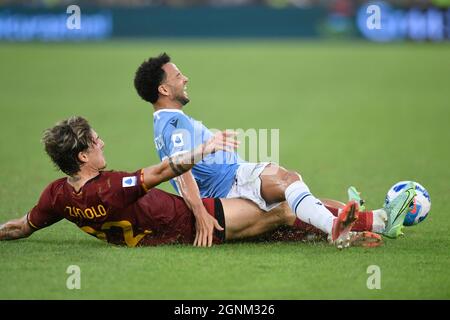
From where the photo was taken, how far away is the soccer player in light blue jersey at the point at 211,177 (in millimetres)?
7535

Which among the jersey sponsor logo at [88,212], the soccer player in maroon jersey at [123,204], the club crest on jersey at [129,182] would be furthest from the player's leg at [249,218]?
the jersey sponsor logo at [88,212]

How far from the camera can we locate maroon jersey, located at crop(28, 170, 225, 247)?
24.1 ft

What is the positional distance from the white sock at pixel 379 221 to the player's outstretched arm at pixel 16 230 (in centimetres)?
296

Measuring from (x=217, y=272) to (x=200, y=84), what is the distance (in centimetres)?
1687

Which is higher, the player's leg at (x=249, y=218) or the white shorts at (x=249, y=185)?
the white shorts at (x=249, y=185)

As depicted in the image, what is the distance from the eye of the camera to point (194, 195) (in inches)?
300

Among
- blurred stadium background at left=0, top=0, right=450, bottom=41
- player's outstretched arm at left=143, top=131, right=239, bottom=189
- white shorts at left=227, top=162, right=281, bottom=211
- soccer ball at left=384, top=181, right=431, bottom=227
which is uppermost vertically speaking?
blurred stadium background at left=0, top=0, right=450, bottom=41

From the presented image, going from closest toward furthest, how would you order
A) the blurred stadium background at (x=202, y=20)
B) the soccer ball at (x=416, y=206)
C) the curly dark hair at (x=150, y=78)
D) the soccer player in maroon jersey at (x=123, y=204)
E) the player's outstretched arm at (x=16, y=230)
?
the soccer player in maroon jersey at (x=123, y=204)
the player's outstretched arm at (x=16, y=230)
the soccer ball at (x=416, y=206)
the curly dark hair at (x=150, y=78)
the blurred stadium background at (x=202, y=20)

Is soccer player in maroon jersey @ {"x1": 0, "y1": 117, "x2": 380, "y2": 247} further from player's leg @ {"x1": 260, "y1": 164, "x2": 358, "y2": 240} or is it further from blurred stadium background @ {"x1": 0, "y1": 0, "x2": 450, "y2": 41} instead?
blurred stadium background @ {"x1": 0, "y1": 0, "x2": 450, "y2": 41}

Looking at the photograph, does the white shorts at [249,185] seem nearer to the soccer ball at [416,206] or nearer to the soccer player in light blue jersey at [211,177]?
the soccer player in light blue jersey at [211,177]

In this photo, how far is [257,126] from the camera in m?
16.9

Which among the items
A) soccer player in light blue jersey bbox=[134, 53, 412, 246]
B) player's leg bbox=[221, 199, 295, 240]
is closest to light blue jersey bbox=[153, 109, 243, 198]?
soccer player in light blue jersey bbox=[134, 53, 412, 246]

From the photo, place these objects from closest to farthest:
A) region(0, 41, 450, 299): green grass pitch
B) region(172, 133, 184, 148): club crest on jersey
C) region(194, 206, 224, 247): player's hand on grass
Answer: region(0, 41, 450, 299): green grass pitch
region(194, 206, 224, 247): player's hand on grass
region(172, 133, 184, 148): club crest on jersey
